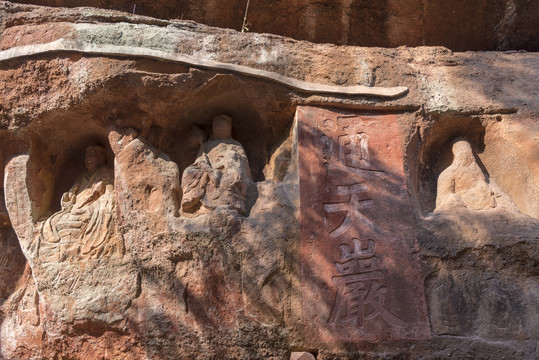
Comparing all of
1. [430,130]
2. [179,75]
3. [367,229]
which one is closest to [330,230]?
[367,229]

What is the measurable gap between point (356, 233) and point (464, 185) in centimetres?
108

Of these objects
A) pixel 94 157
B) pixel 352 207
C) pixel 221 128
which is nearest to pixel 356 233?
pixel 352 207

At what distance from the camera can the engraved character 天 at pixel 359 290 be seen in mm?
3590

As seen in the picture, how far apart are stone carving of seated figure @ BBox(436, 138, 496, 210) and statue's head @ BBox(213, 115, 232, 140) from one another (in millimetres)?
1781

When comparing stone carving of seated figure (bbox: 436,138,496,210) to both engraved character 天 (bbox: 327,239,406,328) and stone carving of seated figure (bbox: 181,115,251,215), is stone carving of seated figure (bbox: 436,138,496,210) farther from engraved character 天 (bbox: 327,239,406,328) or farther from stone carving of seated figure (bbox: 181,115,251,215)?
stone carving of seated figure (bbox: 181,115,251,215)

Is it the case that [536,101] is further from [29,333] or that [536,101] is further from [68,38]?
[29,333]

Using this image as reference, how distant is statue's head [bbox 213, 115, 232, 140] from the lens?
4.52 m

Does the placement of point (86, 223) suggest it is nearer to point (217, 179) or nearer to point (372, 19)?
point (217, 179)

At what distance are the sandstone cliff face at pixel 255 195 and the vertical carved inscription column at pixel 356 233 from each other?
13mm

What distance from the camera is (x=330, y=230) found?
12.7 ft

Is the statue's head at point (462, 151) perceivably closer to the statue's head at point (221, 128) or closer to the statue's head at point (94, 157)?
the statue's head at point (221, 128)

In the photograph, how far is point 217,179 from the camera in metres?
4.12

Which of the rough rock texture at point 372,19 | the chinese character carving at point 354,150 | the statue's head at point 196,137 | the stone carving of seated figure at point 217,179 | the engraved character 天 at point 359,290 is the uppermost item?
the rough rock texture at point 372,19

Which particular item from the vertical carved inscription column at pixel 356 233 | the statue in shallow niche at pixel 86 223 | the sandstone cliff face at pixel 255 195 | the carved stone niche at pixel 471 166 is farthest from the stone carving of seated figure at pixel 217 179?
the carved stone niche at pixel 471 166
